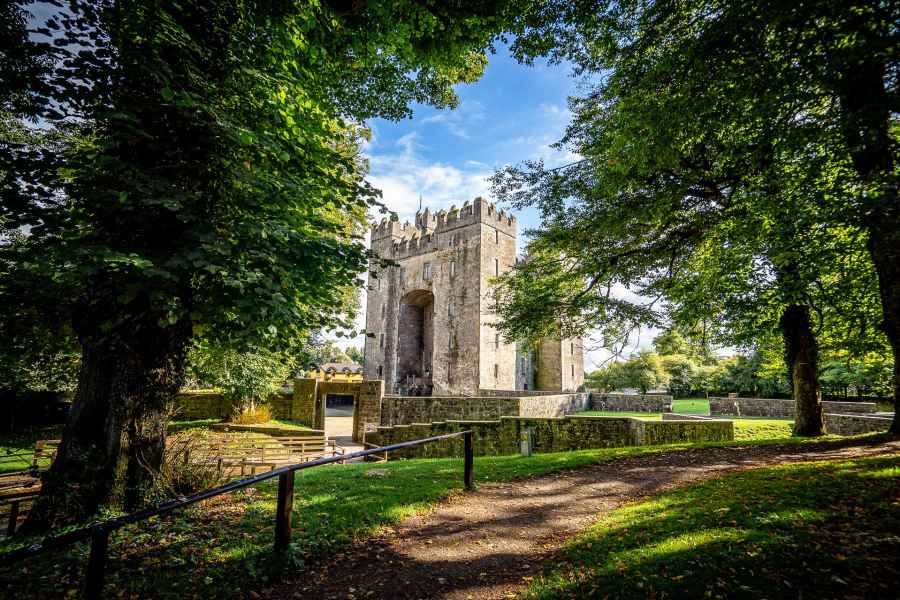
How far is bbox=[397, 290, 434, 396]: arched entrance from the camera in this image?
103 ft

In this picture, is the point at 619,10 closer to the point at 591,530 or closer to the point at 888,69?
the point at 888,69

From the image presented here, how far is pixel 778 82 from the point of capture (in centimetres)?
407

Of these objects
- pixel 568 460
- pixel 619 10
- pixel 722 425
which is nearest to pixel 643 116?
pixel 619 10

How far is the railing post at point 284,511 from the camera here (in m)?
3.38

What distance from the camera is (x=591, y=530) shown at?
4141 mm

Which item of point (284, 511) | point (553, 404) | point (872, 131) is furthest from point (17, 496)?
point (553, 404)

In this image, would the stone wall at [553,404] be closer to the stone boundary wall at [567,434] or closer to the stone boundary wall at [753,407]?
the stone boundary wall at [567,434]

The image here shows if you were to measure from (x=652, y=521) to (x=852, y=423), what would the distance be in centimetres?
1332

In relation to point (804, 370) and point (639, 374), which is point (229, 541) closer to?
point (804, 370)

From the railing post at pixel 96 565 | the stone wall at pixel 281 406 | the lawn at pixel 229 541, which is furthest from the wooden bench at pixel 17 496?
the stone wall at pixel 281 406

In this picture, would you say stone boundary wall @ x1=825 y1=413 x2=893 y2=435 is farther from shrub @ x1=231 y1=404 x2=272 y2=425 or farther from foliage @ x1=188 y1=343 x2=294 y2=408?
shrub @ x1=231 y1=404 x2=272 y2=425

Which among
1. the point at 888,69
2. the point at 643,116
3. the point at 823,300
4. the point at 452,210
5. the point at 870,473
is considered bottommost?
the point at 870,473

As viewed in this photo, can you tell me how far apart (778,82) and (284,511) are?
6.41 meters

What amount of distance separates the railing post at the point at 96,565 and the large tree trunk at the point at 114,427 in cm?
300
